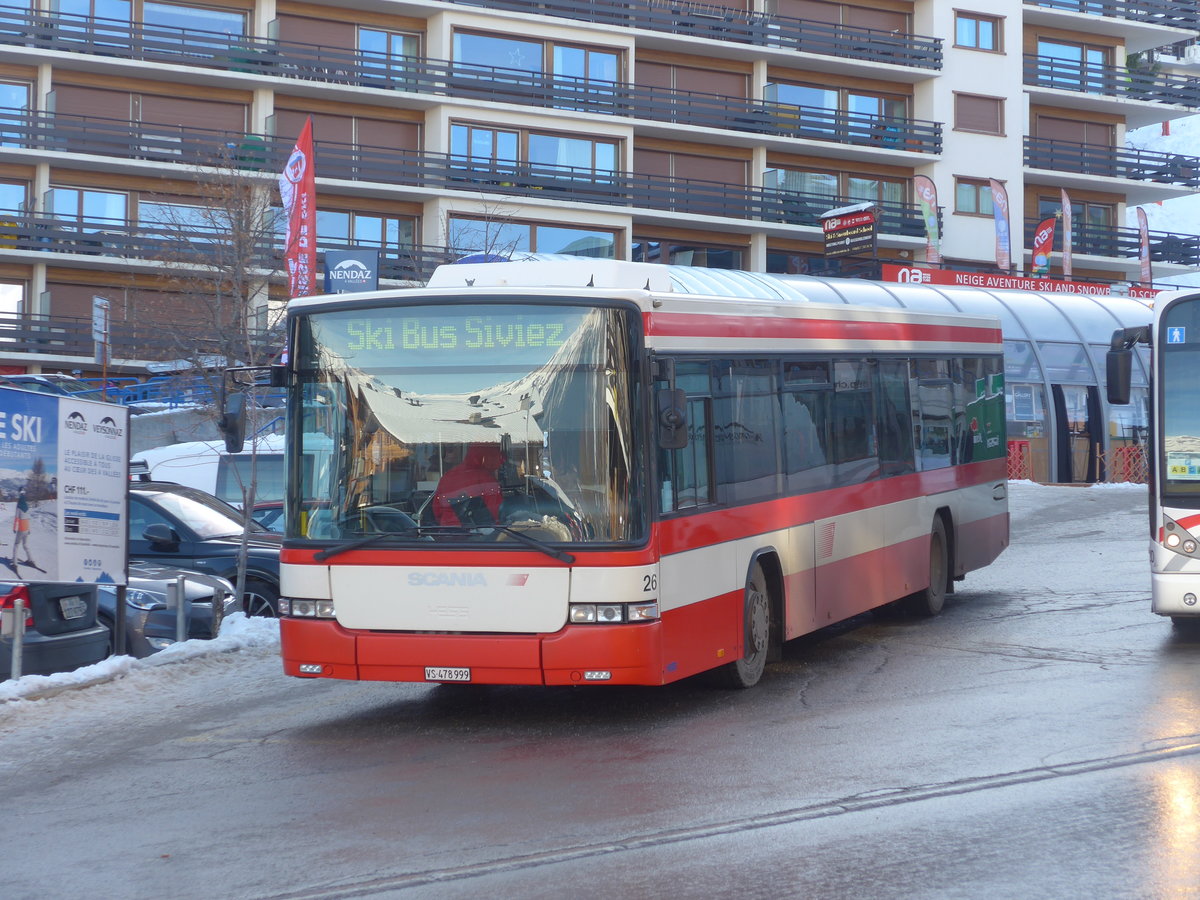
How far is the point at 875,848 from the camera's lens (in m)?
6.55

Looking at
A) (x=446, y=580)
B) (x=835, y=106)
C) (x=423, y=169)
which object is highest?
(x=835, y=106)

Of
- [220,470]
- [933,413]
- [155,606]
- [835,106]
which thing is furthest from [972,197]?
[155,606]

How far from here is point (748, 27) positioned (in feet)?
170

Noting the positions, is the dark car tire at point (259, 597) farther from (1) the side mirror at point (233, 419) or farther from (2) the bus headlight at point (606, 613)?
(2) the bus headlight at point (606, 613)

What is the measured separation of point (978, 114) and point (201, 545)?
4600 cm

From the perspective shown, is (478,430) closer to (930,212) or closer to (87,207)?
(87,207)

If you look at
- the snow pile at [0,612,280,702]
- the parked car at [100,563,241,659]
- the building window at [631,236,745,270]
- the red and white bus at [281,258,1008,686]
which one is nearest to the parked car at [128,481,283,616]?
the parked car at [100,563,241,659]

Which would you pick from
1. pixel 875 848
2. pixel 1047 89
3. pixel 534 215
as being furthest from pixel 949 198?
pixel 875 848

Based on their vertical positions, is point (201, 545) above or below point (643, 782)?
above

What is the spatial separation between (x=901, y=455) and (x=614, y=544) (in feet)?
18.0

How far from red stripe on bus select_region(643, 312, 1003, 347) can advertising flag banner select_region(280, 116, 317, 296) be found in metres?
11.7

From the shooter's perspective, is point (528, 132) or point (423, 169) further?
point (528, 132)

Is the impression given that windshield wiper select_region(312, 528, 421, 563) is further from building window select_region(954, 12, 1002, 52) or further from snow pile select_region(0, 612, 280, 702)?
building window select_region(954, 12, 1002, 52)

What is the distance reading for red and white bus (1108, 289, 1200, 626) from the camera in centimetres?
1220
